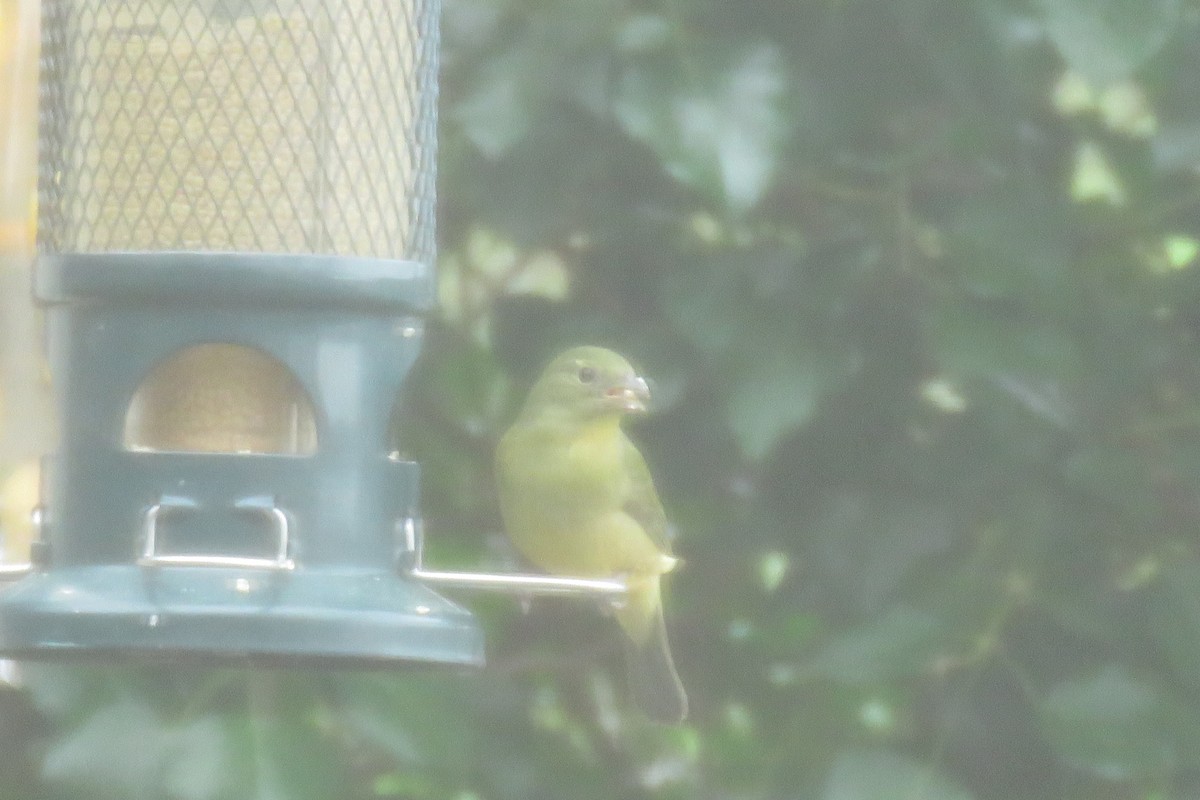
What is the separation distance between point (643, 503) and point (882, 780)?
3.17ft

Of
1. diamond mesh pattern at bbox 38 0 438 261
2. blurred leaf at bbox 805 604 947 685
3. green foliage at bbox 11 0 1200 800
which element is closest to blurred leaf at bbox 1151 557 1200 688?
green foliage at bbox 11 0 1200 800

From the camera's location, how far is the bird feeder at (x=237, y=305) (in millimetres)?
2668

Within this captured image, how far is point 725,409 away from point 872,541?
0.36 meters

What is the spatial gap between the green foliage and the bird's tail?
45 millimetres

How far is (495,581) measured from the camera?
245 cm

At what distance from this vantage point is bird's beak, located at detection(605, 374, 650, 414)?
10.8ft

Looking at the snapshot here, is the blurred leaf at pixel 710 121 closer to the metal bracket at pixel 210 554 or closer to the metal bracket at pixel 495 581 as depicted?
the metal bracket at pixel 495 581

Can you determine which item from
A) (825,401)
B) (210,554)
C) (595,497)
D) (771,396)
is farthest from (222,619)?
(595,497)

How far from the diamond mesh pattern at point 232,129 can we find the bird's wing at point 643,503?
0.97m

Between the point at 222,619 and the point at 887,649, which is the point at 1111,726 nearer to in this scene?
the point at 887,649

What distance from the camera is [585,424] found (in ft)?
12.9

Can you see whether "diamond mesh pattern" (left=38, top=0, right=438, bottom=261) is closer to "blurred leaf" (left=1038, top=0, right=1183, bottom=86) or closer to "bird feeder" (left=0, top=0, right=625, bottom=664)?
"bird feeder" (left=0, top=0, right=625, bottom=664)

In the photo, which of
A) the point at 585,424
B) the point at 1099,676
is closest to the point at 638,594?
the point at 585,424

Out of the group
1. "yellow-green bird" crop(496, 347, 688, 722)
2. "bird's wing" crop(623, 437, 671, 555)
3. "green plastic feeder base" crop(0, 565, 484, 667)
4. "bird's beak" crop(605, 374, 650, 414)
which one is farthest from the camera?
"bird's wing" crop(623, 437, 671, 555)
